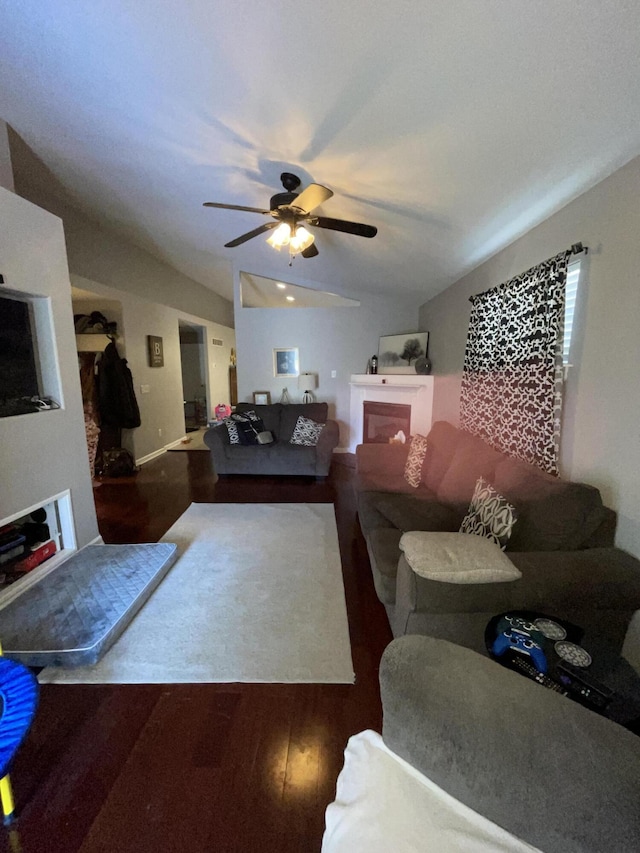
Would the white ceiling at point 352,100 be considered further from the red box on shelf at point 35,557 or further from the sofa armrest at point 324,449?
the red box on shelf at point 35,557

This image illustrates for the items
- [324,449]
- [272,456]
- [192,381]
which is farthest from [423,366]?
[192,381]

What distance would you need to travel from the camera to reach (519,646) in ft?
3.50

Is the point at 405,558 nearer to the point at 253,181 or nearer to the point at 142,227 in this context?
the point at 253,181

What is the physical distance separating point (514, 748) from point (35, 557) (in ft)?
8.70

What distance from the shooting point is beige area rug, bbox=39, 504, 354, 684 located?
157 centimetres

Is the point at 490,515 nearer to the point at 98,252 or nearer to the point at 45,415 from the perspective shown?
the point at 45,415

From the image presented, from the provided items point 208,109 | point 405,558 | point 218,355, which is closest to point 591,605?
point 405,558

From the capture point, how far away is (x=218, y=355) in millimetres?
7324

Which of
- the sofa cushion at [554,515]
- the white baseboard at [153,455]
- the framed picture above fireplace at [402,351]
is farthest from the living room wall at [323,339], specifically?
the sofa cushion at [554,515]

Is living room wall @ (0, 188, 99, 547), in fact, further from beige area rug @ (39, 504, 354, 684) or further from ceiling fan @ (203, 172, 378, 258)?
ceiling fan @ (203, 172, 378, 258)

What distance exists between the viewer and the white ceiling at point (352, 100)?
1111 millimetres

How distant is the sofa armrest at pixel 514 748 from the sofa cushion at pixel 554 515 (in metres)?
0.91

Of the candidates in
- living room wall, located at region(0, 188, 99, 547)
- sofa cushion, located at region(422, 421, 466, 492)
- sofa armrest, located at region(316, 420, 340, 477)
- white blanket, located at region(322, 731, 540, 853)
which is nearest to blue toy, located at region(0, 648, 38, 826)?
white blanket, located at region(322, 731, 540, 853)

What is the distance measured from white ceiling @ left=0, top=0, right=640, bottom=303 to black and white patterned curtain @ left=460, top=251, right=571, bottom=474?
0.45 m
